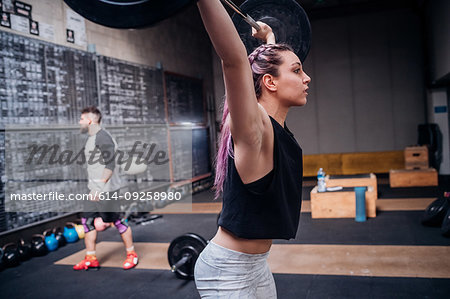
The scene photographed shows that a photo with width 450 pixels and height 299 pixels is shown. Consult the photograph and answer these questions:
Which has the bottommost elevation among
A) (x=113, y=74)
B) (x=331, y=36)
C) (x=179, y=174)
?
(x=179, y=174)

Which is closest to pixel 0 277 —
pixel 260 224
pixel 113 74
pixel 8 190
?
pixel 8 190

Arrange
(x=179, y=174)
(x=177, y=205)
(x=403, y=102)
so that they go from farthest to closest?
(x=403, y=102), (x=179, y=174), (x=177, y=205)

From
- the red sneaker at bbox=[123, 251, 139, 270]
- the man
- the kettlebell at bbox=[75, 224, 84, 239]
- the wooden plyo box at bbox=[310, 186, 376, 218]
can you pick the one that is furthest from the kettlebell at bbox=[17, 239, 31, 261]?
the wooden plyo box at bbox=[310, 186, 376, 218]

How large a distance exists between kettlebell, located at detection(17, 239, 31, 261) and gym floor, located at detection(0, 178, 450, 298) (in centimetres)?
7

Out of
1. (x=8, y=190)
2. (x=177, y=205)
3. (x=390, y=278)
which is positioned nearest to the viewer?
(x=390, y=278)

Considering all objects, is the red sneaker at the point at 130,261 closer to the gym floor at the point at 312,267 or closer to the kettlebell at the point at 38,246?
the gym floor at the point at 312,267

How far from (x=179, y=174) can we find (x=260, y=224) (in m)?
5.78

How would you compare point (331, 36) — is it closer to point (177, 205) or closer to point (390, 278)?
point (177, 205)

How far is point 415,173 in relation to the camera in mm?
6324

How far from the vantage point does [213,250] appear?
3.48 ft

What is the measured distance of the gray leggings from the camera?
1.03m

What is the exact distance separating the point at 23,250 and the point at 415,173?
19.6 ft

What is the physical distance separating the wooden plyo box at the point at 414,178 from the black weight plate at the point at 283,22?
5.63 meters

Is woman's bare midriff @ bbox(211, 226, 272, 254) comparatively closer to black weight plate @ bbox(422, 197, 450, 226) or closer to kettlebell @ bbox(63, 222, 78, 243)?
black weight plate @ bbox(422, 197, 450, 226)
